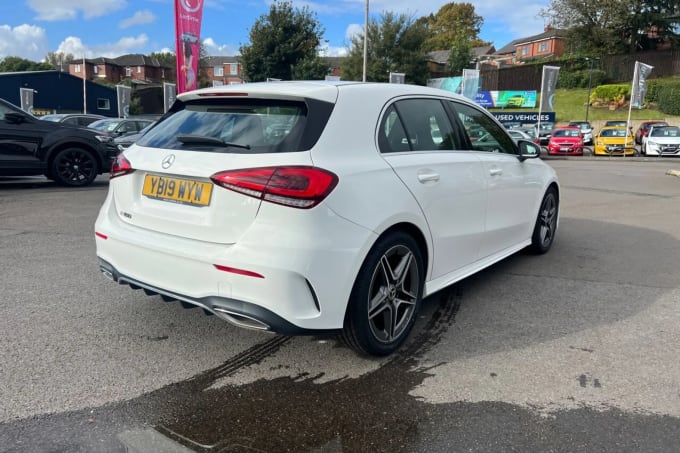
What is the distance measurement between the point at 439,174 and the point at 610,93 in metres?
49.9

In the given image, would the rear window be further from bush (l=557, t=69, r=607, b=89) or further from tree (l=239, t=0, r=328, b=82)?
bush (l=557, t=69, r=607, b=89)

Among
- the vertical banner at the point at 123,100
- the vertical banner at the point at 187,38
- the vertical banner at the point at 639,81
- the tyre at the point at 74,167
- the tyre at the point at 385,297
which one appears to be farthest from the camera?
the vertical banner at the point at 123,100

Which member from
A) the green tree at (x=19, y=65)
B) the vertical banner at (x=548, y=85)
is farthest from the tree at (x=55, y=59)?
the vertical banner at (x=548, y=85)

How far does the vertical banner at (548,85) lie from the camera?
2989 cm

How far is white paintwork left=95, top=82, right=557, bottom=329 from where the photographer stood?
2699mm

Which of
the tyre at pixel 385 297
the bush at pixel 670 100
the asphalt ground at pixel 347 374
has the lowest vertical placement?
the asphalt ground at pixel 347 374

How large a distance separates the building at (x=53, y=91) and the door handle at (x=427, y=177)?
48.0 meters

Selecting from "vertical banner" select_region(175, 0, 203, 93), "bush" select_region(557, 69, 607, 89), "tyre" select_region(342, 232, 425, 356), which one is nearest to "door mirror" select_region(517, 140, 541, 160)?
"tyre" select_region(342, 232, 425, 356)

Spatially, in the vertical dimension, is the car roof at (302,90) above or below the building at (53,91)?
below

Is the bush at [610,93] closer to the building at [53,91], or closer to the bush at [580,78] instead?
the bush at [580,78]

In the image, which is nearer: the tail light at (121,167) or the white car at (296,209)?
the white car at (296,209)

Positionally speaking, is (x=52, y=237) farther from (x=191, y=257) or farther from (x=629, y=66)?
(x=629, y=66)

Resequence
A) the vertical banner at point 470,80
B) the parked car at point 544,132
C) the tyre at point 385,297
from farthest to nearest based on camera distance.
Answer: the vertical banner at point 470,80
the parked car at point 544,132
the tyre at point 385,297

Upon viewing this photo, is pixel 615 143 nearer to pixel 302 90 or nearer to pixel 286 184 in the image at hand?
pixel 302 90
